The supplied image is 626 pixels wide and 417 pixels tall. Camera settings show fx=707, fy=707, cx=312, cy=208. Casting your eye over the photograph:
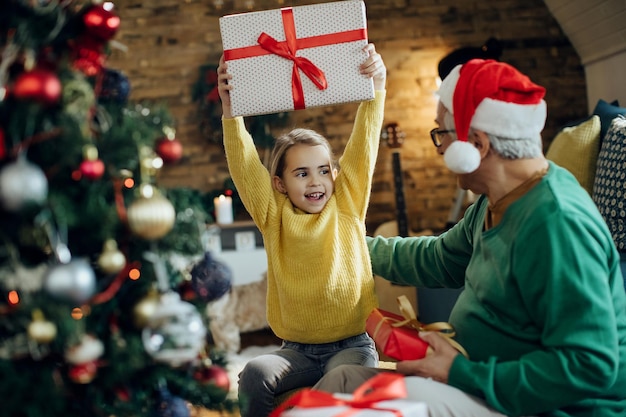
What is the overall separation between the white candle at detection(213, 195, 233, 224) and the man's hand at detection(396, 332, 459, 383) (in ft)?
10.9

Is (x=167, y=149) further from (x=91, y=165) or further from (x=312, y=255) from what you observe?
(x=312, y=255)

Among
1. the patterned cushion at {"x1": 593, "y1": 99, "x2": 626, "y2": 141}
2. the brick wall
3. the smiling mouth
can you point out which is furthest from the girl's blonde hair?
the brick wall

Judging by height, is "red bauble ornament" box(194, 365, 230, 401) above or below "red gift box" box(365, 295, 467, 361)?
above

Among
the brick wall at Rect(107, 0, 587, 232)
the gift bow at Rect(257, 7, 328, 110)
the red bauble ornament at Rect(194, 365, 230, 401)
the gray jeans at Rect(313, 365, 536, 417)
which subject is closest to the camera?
Answer: the red bauble ornament at Rect(194, 365, 230, 401)

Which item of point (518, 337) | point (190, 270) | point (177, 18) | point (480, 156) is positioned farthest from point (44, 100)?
point (177, 18)

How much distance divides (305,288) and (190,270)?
667 mm

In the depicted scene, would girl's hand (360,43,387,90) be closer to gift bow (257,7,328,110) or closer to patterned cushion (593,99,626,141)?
gift bow (257,7,328,110)

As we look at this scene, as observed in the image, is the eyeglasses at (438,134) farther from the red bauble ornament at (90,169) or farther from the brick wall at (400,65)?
the brick wall at (400,65)

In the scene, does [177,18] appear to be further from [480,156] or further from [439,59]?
[480,156]

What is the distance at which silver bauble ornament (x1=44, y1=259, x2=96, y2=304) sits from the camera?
1.05 metres

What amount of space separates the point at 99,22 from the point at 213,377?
0.63 m

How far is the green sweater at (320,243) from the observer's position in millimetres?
1921

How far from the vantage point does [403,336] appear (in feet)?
4.99

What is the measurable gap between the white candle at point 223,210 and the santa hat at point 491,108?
333 cm
